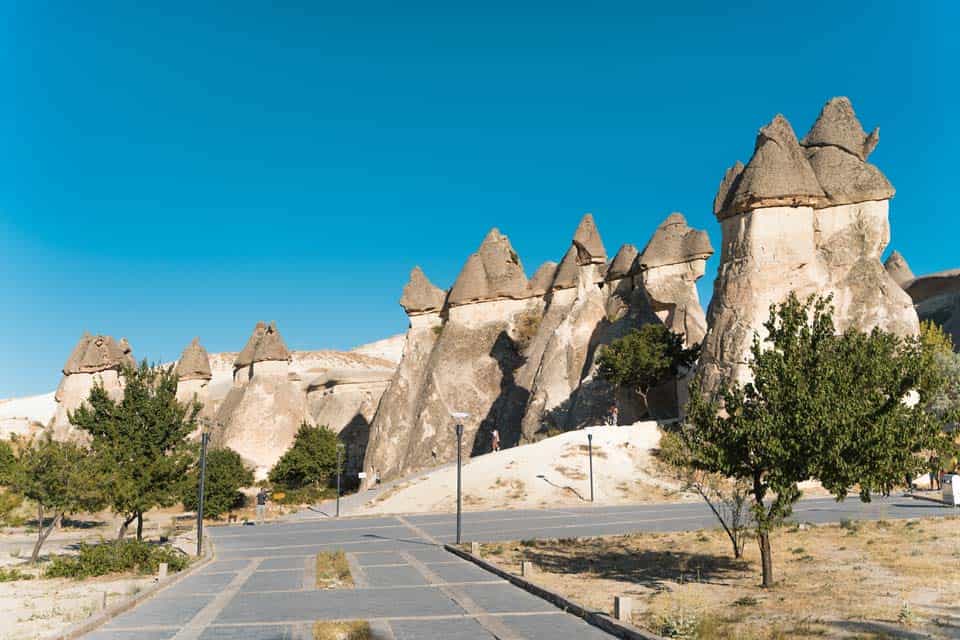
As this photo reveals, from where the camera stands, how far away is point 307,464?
4000cm

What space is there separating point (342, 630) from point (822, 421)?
662 centimetres

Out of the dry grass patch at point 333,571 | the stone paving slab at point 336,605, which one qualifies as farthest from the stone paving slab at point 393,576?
the stone paving slab at point 336,605

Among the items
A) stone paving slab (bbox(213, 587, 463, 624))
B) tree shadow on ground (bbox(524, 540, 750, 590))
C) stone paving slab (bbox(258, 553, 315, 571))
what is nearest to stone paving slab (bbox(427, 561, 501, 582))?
stone paving slab (bbox(213, 587, 463, 624))

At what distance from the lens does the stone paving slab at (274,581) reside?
40.7 feet

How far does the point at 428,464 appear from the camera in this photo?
41750 millimetres

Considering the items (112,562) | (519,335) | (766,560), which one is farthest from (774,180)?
(112,562)

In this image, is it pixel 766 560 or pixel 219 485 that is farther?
pixel 219 485

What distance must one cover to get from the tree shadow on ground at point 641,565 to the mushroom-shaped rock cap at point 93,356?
4267cm

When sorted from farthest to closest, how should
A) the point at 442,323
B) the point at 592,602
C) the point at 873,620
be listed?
the point at 442,323 < the point at 592,602 < the point at 873,620

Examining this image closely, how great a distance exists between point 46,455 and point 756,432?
16706 millimetres

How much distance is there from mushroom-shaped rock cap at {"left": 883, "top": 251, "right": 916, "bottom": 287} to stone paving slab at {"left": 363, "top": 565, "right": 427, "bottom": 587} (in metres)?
64.5

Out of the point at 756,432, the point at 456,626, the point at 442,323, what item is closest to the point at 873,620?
the point at 756,432

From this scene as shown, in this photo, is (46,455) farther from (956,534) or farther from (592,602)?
(956,534)

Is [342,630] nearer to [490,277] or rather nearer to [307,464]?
[307,464]
